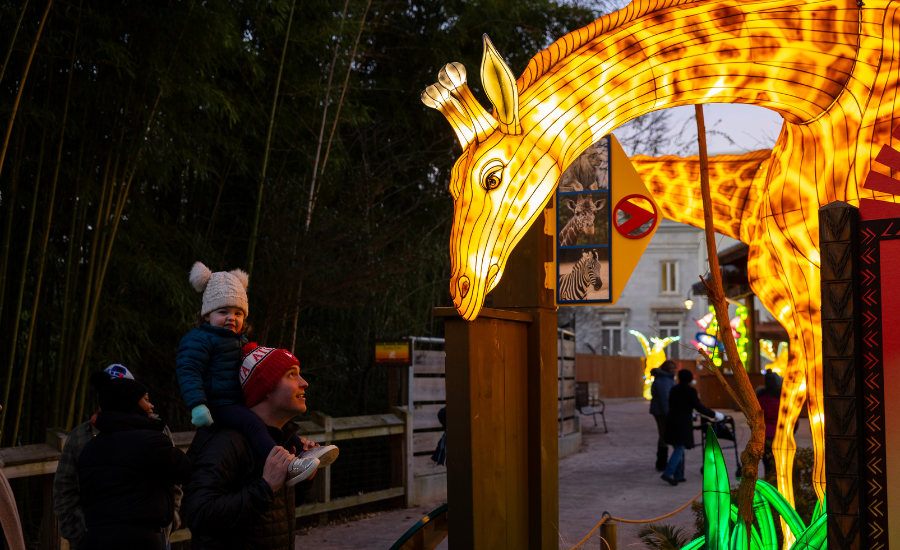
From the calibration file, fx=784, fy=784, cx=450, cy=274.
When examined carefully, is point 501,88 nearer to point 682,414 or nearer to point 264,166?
point 264,166

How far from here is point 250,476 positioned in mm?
2188

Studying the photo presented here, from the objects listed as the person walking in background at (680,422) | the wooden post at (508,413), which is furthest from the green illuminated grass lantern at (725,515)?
the person walking in background at (680,422)

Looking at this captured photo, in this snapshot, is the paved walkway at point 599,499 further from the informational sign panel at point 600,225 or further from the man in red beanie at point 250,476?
the man in red beanie at point 250,476

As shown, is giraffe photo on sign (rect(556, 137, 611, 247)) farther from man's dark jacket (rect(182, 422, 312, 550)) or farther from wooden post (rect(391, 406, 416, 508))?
wooden post (rect(391, 406, 416, 508))

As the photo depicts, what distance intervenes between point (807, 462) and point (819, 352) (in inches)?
126

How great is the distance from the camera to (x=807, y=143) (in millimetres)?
2732

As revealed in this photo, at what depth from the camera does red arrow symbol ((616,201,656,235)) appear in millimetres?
3167

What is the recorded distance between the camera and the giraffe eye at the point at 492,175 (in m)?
2.39

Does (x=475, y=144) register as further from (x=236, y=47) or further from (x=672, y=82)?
(x=236, y=47)

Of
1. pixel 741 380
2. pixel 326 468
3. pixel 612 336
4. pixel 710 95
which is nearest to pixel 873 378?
pixel 741 380

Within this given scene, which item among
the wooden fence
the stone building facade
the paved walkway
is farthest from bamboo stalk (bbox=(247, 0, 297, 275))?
the stone building facade

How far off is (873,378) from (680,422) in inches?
270

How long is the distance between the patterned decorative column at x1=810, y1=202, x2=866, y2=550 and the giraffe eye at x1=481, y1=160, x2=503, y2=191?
0.93 meters

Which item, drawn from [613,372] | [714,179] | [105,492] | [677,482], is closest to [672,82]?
[714,179]
